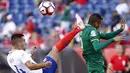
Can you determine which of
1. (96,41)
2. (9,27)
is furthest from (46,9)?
(9,27)

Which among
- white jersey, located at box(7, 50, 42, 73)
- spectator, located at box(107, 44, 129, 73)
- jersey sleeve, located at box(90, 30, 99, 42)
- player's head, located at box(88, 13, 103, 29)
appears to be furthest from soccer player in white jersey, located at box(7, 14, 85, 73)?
spectator, located at box(107, 44, 129, 73)

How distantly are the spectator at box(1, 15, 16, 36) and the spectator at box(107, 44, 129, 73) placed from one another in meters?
6.60

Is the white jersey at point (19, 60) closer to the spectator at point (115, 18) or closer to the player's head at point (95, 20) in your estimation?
the player's head at point (95, 20)

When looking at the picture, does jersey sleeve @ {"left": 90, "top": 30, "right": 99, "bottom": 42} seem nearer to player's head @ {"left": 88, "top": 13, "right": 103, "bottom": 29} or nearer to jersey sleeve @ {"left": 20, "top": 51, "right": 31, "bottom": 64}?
player's head @ {"left": 88, "top": 13, "right": 103, "bottom": 29}

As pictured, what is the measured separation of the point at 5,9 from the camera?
2148cm

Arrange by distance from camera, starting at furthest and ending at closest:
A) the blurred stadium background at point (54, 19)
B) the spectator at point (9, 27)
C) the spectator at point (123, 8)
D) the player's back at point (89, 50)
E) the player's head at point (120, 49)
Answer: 1. the spectator at point (9, 27)
2. the spectator at point (123, 8)
3. the blurred stadium background at point (54, 19)
4. the player's head at point (120, 49)
5. the player's back at point (89, 50)

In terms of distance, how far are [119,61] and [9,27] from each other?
7228 millimetres

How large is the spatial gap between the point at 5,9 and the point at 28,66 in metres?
12.5

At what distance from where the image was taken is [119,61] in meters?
13.9

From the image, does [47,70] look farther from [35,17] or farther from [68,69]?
[35,17]

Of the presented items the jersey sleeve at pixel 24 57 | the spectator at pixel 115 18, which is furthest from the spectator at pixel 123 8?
the jersey sleeve at pixel 24 57

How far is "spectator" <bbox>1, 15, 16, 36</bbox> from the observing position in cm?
1992

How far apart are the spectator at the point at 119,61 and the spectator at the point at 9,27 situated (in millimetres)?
6603

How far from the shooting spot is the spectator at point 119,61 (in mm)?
13828
